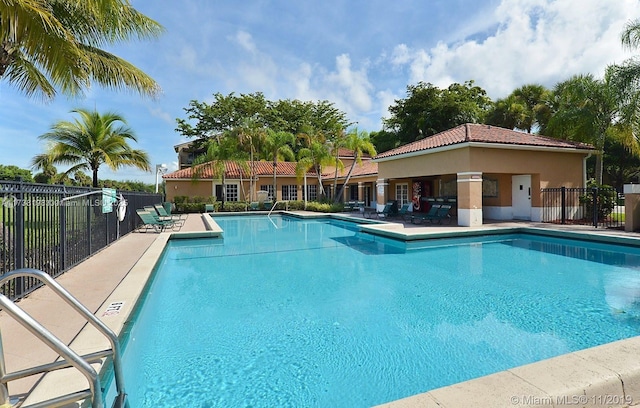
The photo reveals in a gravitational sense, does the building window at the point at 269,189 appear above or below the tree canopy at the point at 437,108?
below

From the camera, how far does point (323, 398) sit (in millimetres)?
3768

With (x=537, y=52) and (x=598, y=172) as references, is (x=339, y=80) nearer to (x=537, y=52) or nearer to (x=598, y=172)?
(x=537, y=52)

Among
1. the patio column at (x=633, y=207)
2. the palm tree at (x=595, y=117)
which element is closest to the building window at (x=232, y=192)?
the palm tree at (x=595, y=117)

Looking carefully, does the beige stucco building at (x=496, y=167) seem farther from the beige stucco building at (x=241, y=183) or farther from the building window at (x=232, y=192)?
the building window at (x=232, y=192)

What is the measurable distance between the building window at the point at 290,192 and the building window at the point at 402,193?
11.5m

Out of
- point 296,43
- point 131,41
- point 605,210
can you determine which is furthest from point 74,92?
point 605,210

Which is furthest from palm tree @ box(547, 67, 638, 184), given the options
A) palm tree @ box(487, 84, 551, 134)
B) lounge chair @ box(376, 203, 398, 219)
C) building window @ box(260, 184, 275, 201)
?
building window @ box(260, 184, 275, 201)

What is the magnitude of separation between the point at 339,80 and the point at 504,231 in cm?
2238

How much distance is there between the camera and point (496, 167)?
56.1 ft

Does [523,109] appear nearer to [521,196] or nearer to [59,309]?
[521,196]

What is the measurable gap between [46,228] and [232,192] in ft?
87.9

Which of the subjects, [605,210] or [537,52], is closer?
[605,210]

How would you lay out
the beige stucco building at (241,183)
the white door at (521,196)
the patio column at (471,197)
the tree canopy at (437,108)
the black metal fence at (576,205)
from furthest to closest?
1. the tree canopy at (437,108)
2. the beige stucco building at (241,183)
3. the white door at (521,196)
4. the black metal fence at (576,205)
5. the patio column at (471,197)

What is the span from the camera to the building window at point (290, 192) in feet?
114
